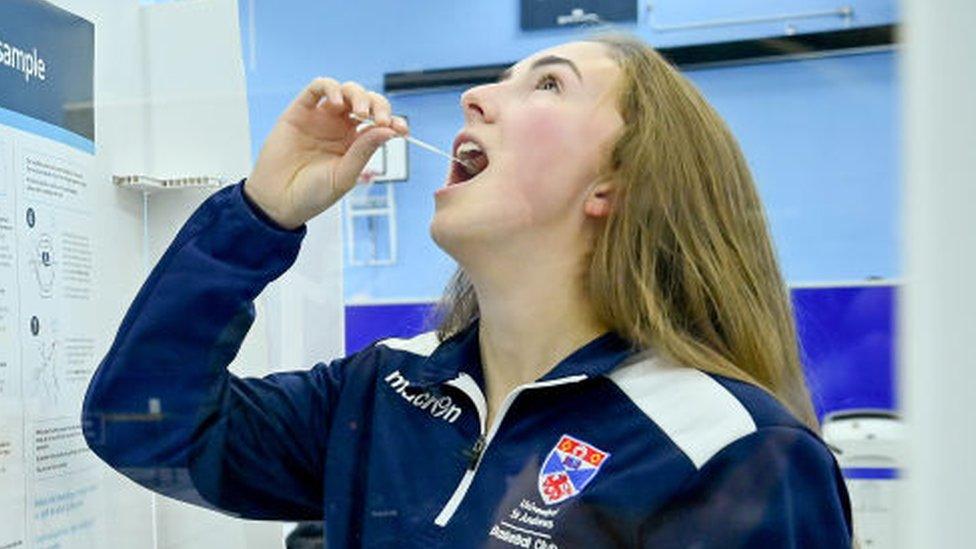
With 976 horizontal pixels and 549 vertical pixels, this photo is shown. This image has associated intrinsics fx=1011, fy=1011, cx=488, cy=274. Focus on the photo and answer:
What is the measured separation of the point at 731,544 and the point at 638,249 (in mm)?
344

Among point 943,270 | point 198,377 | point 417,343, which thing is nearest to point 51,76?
point 198,377

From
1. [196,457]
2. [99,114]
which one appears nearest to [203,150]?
[99,114]

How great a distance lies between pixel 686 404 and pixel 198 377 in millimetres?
416

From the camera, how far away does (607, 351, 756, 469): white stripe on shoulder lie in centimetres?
68

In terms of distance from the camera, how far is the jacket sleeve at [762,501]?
59 centimetres

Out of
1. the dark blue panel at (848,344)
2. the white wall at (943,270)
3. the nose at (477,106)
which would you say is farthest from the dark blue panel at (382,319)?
the white wall at (943,270)

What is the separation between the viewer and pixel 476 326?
0.95 m

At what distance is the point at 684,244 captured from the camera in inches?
33.4

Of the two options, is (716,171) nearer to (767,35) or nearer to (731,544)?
(767,35)

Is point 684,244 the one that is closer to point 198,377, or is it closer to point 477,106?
point 477,106

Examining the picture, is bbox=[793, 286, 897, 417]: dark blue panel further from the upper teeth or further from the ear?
the upper teeth

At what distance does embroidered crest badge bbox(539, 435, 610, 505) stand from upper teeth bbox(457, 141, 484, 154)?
0.89ft

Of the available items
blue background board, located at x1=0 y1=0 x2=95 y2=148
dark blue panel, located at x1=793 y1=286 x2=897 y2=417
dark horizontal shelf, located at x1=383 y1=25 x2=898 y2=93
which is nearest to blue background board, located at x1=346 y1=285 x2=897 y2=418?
dark blue panel, located at x1=793 y1=286 x2=897 y2=417

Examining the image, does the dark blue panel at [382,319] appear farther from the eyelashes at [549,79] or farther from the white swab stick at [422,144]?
the eyelashes at [549,79]
